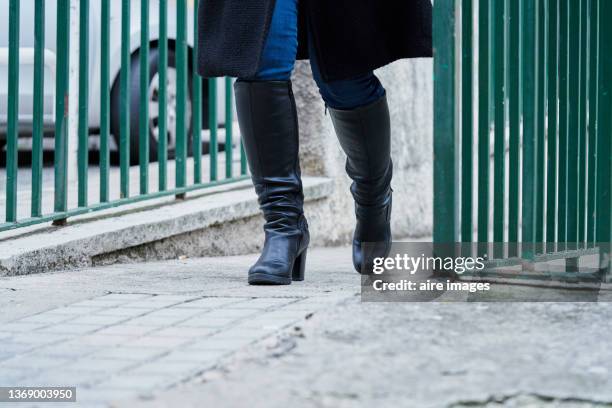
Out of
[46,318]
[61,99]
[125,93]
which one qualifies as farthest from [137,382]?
[125,93]

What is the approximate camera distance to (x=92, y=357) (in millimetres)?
2277

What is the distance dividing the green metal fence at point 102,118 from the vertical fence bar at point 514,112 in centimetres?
149

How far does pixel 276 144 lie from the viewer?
325 cm

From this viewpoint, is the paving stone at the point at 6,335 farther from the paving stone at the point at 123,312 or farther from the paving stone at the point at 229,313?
the paving stone at the point at 229,313

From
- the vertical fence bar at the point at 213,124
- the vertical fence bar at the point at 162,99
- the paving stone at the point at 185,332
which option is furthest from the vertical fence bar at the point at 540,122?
the vertical fence bar at the point at 213,124

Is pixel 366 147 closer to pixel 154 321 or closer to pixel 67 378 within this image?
Answer: pixel 154 321

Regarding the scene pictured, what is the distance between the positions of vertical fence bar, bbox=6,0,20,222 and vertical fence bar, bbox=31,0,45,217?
10 centimetres

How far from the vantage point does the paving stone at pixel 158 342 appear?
7.68ft

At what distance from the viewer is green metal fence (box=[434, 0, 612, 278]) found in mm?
2818

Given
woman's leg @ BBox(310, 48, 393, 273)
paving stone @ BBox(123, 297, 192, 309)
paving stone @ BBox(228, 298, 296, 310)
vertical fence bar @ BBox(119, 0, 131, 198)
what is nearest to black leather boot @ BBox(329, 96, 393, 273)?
woman's leg @ BBox(310, 48, 393, 273)

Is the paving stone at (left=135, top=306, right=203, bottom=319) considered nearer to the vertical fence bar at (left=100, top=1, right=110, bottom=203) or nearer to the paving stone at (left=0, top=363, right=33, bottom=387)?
the paving stone at (left=0, top=363, right=33, bottom=387)

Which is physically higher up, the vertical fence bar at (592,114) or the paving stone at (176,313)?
the vertical fence bar at (592,114)

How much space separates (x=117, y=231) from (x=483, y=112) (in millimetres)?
1531

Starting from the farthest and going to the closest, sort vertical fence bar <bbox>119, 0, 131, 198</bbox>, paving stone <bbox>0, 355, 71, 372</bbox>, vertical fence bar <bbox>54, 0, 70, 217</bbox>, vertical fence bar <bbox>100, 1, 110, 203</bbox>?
1. vertical fence bar <bbox>119, 0, 131, 198</bbox>
2. vertical fence bar <bbox>100, 1, 110, 203</bbox>
3. vertical fence bar <bbox>54, 0, 70, 217</bbox>
4. paving stone <bbox>0, 355, 71, 372</bbox>
